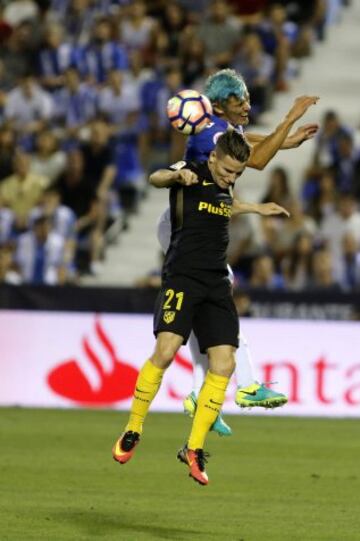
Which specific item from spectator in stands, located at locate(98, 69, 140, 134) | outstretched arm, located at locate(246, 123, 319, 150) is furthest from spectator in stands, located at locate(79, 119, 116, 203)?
outstretched arm, located at locate(246, 123, 319, 150)

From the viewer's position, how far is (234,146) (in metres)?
10.2

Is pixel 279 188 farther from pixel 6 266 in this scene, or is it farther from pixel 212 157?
pixel 212 157

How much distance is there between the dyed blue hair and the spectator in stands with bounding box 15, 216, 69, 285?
10203mm

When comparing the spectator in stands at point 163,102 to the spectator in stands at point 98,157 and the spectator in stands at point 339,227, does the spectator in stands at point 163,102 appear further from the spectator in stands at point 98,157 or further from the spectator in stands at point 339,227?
the spectator in stands at point 339,227

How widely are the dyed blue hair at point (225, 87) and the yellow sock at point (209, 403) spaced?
1.82m

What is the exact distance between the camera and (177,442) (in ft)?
51.4

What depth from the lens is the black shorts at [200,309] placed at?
33.9 feet

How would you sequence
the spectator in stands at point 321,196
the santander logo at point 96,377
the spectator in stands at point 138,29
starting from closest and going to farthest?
the santander logo at point 96,377
the spectator in stands at point 321,196
the spectator in stands at point 138,29

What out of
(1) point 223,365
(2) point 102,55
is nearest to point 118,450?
(1) point 223,365

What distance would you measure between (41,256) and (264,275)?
2.95 m

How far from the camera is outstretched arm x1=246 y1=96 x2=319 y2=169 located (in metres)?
10.6

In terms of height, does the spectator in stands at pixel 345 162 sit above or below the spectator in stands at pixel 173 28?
below

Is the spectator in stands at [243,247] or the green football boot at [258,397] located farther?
the spectator in stands at [243,247]

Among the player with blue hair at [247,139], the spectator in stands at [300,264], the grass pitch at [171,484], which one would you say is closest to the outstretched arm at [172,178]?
the player with blue hair at [247,139]
